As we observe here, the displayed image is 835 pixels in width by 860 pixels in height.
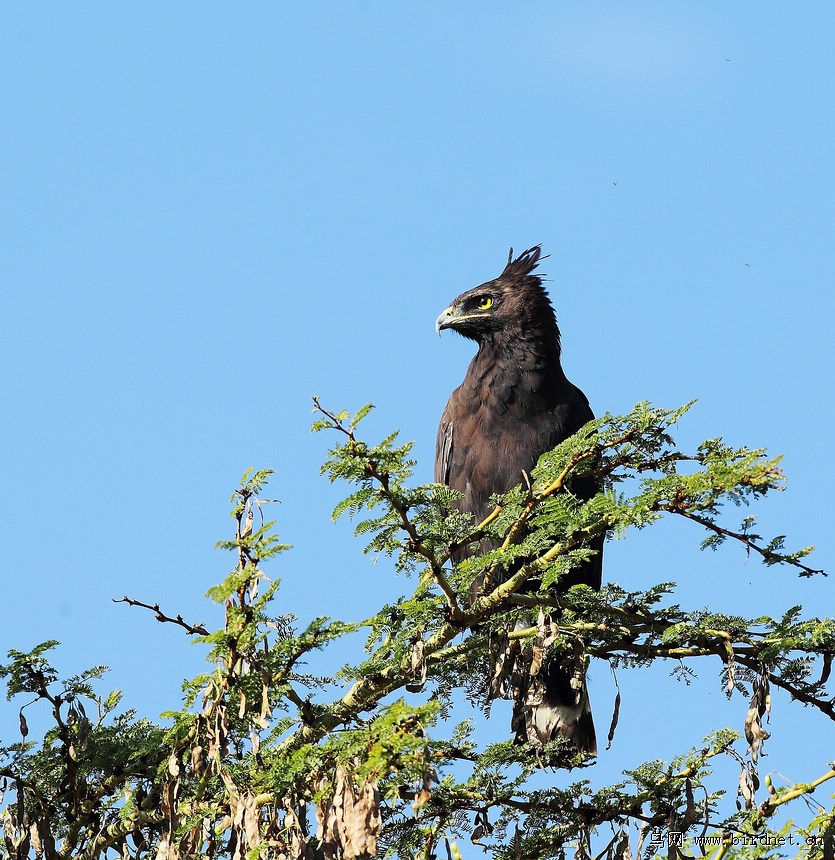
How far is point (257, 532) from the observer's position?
3.44m

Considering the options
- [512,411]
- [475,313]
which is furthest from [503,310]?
[512,411]

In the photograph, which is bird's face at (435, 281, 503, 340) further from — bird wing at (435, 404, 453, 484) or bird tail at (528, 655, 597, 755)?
bird tail at (528, 655, 597, 755)

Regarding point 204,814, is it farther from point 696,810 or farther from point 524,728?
point 696,810

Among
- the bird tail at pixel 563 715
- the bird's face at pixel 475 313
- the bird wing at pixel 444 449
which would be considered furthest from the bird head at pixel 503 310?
the bird tail at pixel 563 715

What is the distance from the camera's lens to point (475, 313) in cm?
808

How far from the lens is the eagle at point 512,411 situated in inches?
264

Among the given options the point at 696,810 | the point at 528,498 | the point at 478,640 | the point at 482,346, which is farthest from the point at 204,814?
the point at 482,346

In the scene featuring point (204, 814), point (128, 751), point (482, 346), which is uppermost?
point (482, 346)

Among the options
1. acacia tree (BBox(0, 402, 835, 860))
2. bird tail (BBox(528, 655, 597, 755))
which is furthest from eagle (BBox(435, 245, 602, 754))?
acacia tree (BBox(0, 402, 835, 860))

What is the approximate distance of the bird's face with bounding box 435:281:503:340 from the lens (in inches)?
315

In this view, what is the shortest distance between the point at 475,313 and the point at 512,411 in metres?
1.04

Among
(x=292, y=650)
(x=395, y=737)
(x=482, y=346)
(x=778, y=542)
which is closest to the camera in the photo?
(x=395, y=737)

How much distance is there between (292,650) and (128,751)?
3.58 ft

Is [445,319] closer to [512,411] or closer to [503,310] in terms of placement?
[503,310]
